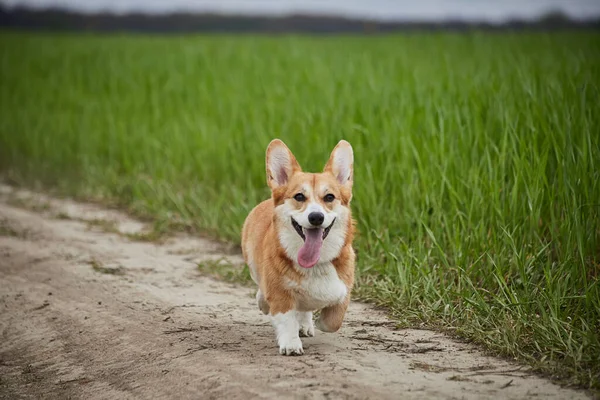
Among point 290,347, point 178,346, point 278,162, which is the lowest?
point 178,346

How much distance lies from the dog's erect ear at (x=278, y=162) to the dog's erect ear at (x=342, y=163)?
0.57ft

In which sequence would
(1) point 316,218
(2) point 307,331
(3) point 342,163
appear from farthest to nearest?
(2) point 307,331, (3) point 342,163, (1) point 316,218

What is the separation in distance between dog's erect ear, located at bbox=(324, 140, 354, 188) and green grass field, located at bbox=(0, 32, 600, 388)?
2.90ft

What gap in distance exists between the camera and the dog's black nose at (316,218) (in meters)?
3.46

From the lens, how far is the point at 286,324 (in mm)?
3719

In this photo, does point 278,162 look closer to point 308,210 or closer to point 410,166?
point 308,210

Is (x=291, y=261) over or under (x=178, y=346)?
over

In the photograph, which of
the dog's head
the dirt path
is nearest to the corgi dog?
the dog's head

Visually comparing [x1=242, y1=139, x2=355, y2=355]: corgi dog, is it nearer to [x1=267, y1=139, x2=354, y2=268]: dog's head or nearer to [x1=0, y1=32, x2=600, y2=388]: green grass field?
[x1=267, y1=139, x2=354, y2=268]: dog's head

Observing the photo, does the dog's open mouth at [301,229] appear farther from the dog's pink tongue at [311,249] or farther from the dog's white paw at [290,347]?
the dog's white paw at [290,347]

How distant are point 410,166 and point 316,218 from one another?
2.45 m

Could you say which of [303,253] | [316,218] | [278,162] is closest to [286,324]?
[303,253]

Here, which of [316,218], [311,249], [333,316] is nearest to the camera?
[316,218]

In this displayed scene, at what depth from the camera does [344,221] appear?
374 centimetres
